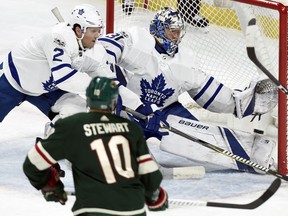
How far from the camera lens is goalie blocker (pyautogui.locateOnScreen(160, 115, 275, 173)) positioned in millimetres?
4938

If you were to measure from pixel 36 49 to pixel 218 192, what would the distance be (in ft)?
3.64

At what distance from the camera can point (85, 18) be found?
4.63 meters

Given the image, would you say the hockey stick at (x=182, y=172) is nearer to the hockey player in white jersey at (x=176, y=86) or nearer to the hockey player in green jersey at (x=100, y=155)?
the hockey player in white jersey at (x=176, y=86)

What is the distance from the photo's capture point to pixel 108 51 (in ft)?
15.8

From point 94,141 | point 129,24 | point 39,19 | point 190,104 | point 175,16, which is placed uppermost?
point 94,141

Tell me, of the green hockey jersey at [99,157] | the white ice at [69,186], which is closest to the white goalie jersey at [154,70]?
the white ice at [69,186]

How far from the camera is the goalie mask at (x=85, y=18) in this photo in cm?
462

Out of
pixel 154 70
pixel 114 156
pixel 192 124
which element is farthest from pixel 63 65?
pixel 114 156

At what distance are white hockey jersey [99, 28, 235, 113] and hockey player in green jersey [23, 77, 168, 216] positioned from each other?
1.76m

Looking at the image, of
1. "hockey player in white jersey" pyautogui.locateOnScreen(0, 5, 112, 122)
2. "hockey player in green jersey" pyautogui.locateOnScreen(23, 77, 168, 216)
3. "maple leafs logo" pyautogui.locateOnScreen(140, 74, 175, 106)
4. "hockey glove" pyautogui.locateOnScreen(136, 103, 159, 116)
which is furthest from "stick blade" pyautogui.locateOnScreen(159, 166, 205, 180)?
"hockey player in green jersey" pyautogui.locateOnScreen(23, 77, 168, 216)

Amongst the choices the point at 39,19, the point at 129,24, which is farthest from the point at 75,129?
the point at 39,19

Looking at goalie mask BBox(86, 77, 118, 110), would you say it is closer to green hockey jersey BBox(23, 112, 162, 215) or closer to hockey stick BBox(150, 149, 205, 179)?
green hockey jersey BBox(23, 112, 162, 215)

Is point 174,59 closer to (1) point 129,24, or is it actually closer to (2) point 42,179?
(1) point 129,24

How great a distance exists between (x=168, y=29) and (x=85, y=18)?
1.53 feet
